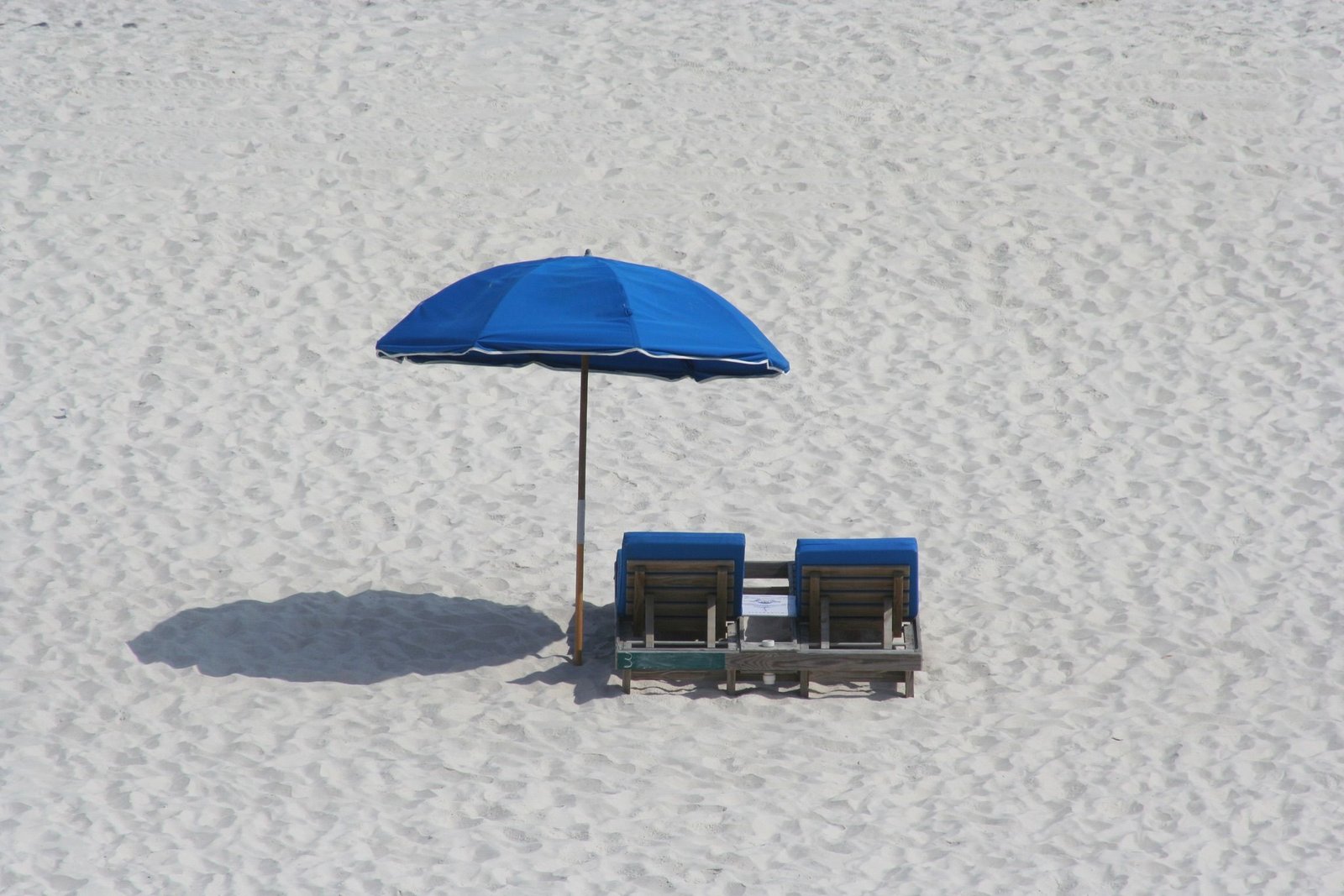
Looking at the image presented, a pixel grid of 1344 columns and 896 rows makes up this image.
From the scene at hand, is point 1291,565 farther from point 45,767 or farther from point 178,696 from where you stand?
point 45,767

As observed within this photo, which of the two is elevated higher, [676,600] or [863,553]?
[863,553]

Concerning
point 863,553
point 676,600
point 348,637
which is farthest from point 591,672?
point 863,553

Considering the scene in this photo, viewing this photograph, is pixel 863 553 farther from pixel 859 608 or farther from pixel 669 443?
pixel 669 443

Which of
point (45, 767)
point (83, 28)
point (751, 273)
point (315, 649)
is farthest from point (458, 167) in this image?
point (45, 767)

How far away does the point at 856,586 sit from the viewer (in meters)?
8.04

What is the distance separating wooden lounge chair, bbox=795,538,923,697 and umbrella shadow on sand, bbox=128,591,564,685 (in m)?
1.45

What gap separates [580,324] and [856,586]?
2.01 metres

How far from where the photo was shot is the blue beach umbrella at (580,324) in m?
7.25

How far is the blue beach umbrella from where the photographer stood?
23.8 ft

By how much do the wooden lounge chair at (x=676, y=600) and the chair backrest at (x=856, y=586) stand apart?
358mm

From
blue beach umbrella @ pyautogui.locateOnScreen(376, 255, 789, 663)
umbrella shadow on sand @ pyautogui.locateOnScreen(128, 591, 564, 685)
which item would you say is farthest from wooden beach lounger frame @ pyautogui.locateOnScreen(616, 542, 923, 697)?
umbrella shadow on sand @ pyautogui.locateOnScreen(128, 591, 564, 685)

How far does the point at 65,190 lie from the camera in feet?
42.9

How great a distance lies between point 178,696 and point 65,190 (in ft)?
22.5

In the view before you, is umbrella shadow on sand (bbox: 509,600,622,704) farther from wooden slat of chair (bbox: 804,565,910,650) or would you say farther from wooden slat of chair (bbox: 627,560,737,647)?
wooden slat of chair (bbox: 804,565,910,650)
